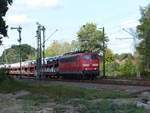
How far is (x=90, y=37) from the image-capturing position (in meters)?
140

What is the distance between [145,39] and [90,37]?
50219mm

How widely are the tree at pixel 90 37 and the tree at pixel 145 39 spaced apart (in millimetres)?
40683

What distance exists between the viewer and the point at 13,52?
641 ft

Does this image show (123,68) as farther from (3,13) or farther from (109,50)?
(3,13)

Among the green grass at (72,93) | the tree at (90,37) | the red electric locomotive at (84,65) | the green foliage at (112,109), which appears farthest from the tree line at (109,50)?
the green foliage at (112,109)

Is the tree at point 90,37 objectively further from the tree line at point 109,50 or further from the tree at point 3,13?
the tree at point 3,13

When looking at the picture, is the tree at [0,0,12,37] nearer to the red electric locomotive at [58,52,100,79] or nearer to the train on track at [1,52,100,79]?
the train on track at [1,52,100,79]

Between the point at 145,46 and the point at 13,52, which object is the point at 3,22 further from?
the point at 13,52

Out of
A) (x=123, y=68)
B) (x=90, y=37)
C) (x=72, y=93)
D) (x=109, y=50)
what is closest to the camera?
(x=72, y=93)

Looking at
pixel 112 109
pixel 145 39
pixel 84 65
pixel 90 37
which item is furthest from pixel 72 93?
pixel 90 37

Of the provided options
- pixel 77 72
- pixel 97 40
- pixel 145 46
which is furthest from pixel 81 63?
pixel 97 40

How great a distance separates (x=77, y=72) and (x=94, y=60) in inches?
109

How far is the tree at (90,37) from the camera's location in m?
137

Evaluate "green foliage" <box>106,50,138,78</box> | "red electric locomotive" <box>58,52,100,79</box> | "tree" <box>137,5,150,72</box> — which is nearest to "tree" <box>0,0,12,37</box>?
"red electric locomotive" <box>58,52,100,79</box>
